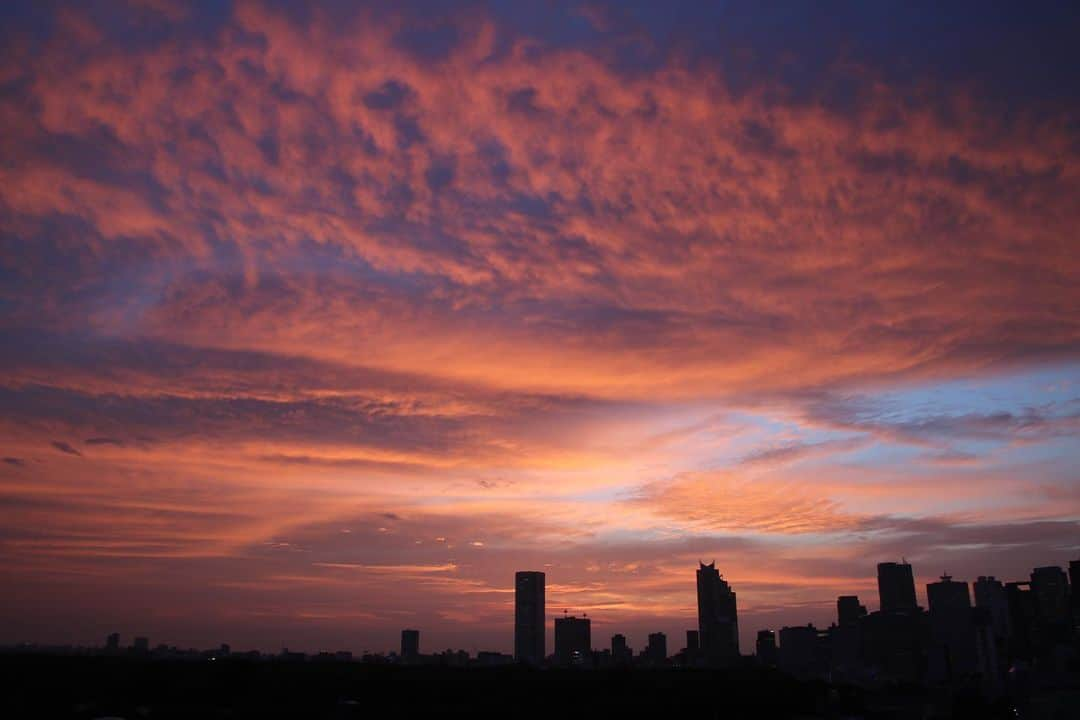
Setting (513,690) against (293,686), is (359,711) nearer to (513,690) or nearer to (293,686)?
(293,686)

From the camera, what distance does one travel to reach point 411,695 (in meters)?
97.9

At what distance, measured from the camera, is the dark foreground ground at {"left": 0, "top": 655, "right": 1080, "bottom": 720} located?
233 ft

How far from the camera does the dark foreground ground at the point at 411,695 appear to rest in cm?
7100

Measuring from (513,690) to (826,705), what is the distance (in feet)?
143

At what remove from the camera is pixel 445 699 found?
9931 cm

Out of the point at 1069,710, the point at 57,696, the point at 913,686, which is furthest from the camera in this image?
the point at 913,686

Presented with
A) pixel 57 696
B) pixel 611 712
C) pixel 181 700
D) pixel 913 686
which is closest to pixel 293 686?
pixel 181 700

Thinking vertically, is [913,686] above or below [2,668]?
below

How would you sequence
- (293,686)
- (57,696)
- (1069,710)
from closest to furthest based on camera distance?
(57,696)
(293,686)
(1069,710)

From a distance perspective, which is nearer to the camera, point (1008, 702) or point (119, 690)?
point (119, 690)

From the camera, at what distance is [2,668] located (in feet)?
263

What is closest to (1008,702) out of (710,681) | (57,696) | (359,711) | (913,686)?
(710,681)

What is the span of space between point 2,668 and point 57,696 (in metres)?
17.9

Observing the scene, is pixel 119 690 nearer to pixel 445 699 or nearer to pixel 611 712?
pixel 445 699
